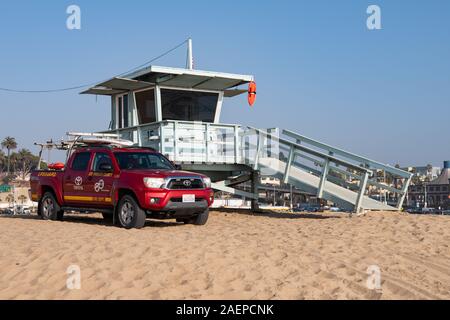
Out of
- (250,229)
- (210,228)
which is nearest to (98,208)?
(210,228)

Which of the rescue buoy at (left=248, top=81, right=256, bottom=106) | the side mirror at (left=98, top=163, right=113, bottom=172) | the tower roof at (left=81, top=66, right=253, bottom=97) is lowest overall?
the side mirror at (left=98, top=163, right=113, bottom=172)

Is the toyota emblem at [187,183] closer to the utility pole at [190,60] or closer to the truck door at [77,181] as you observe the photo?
the truck door at [77,181]

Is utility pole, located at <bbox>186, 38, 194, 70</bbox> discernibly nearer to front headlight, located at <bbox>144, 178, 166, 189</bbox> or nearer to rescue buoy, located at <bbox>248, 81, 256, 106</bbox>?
rescue buoy, located at <bbox>248, 81, 256, 106</bbox>

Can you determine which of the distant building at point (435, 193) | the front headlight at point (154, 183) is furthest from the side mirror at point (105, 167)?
the distant building at point (435, 193)

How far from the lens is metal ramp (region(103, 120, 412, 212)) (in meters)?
14.4

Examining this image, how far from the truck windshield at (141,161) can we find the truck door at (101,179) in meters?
0.26

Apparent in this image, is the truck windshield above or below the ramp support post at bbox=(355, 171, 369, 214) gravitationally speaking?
above

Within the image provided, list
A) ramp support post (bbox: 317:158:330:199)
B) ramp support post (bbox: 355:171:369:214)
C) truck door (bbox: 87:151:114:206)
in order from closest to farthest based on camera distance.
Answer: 1. truck door (bbox: 87:151:114:206)
2. ramp support post (bbox: 355:171:369:214)
3. ramp support post (bbox: 317:158:330:199)

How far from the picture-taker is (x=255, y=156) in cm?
1605

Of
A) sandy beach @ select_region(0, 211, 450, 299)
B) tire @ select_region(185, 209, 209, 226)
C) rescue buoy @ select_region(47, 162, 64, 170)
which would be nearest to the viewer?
sandy beach @ select_region(0, 211, 450, 299)

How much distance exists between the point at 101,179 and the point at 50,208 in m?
2.40

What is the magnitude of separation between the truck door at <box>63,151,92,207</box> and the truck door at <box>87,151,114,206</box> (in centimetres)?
23

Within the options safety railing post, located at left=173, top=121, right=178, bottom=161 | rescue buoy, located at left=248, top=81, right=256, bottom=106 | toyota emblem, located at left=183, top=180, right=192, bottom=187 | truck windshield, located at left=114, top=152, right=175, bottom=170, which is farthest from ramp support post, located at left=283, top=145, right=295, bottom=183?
toyota emblem, located at left=183, top=180, right=192, bottom=187
